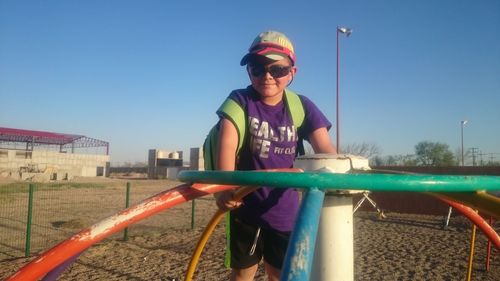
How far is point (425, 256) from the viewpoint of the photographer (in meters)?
5.89

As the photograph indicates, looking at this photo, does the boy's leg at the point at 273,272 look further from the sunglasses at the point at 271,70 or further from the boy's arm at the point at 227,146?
the sunglasses at the point at 271,70

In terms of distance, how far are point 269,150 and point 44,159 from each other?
41522 mm

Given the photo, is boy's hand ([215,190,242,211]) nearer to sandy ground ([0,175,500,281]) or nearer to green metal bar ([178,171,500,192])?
green metal bar ([178,171,500,192])

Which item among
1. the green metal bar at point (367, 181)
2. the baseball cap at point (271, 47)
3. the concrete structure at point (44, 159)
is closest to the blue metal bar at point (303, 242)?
the green metal bar at point (367, 181)

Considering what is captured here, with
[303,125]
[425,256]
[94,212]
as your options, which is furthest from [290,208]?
[94,212]

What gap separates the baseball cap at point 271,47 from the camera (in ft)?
5.65

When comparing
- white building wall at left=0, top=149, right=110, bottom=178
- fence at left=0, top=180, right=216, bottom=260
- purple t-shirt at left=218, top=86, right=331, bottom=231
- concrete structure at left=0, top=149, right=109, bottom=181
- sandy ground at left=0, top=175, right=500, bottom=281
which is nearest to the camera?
purple t-shirt at left=218, top=86, right=331, bottom=231

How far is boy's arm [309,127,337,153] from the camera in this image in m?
1.93

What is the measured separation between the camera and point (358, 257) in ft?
19.0

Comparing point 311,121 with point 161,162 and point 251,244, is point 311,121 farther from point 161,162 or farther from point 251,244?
point 161,162

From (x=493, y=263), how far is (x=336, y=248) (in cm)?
554

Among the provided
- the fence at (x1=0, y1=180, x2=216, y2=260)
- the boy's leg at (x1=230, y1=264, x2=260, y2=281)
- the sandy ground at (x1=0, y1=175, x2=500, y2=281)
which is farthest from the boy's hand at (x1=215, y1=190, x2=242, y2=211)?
the fence at (x1=0, y1=180, x2=216, y2=260)

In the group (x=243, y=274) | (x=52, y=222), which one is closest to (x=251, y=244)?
(x=243, y=274)

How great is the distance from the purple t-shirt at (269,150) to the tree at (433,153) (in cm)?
3515
